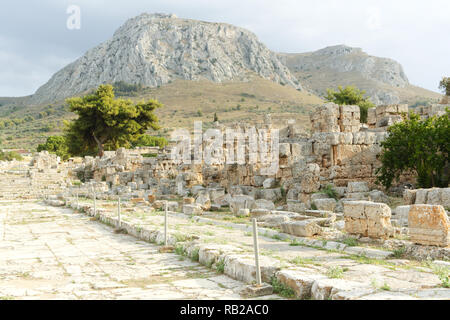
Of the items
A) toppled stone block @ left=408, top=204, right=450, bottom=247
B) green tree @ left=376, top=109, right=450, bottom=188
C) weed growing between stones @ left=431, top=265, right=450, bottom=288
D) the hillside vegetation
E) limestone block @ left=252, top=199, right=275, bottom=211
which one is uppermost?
the hillside vegetation

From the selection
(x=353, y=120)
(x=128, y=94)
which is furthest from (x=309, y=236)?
(x=128, y=94)

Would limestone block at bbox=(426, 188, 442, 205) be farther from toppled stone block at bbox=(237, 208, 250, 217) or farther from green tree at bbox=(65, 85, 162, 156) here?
green tree at bbox=(65, 85, 162, 156)

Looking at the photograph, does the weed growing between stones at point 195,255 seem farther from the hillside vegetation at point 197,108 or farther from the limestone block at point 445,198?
the hillside vegetation at point 197,108

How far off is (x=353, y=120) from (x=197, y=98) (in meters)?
75.5

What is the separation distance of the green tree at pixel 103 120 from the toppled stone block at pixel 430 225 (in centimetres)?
3552

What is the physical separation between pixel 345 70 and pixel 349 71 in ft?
9.57

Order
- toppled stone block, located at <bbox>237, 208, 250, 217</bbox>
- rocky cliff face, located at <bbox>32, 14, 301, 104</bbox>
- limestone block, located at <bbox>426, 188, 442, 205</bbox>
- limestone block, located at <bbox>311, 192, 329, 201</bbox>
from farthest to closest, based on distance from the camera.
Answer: rocky cliff face, located at <bbox>32, 14, 301, 104</bbox> → limestone block, located at <bbox>311, 192, 329, 201</bbox> → toppled stone block, located at <bbox>237, 208, 250, 217</bbox> → limestone block, located at <bbox>426, 188, 442, 205</bbox>

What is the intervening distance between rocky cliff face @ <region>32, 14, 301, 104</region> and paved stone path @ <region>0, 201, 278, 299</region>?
106462 millimetres

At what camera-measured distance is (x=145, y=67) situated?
11569 centimetres

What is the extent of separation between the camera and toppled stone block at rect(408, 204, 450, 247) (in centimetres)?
577

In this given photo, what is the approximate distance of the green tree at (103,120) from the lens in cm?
3850

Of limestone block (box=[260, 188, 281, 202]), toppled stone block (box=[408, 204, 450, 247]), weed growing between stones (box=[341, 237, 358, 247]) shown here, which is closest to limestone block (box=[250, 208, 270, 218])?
limestone block (box=[260, 188, 281, 202])

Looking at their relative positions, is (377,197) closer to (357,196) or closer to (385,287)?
(357,196)
